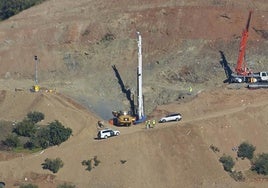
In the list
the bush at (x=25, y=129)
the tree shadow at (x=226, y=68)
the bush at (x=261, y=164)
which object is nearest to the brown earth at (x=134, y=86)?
the tree shadow at (x=226, y=68)

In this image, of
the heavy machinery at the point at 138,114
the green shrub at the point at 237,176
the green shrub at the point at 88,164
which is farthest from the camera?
the heavy machinery at the point at 138,114

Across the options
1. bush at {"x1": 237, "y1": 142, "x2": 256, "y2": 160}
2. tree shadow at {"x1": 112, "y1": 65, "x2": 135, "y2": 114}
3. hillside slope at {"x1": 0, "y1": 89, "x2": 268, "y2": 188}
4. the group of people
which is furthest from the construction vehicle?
bush at {"x1": 237, "y1": 142, "x2": 256, "y2": 160}

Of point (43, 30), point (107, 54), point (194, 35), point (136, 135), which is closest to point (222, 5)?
point (194, 35)

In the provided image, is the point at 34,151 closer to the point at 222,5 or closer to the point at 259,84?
the point at 259,84

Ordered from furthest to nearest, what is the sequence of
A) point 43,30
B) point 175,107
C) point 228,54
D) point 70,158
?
1. point 43,30
2. point 228,54
3. point 175,107
4. point 70,158

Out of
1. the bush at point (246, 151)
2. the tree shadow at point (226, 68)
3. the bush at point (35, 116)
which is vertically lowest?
the bush at point (246, 151)

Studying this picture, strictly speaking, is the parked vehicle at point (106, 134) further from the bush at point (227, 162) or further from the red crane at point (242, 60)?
the red crane at point (242, 60)
